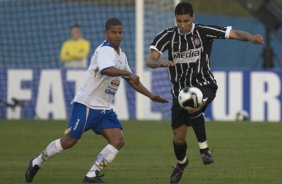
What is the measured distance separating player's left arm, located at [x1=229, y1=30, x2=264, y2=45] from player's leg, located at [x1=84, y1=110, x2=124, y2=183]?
71.9 inches

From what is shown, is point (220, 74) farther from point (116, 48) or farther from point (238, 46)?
point (116, 48)

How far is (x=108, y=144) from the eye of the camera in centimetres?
1234

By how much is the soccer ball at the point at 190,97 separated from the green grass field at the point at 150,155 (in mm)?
1164

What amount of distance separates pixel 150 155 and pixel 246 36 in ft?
14.6

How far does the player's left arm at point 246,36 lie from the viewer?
11.7 m

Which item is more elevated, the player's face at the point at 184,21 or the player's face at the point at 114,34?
the player's face at the point at 184,21

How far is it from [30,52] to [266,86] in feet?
21.6

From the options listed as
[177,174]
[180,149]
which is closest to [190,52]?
[180,149]

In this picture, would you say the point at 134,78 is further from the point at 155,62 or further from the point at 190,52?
the point at 190,52

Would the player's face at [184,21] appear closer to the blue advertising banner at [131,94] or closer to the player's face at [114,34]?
the player's face at [114,34]

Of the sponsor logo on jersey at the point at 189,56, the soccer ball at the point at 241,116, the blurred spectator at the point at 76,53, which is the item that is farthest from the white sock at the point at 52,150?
the blurred spectator at the point at 76,53

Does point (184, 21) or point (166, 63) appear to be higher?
point (184, 21)

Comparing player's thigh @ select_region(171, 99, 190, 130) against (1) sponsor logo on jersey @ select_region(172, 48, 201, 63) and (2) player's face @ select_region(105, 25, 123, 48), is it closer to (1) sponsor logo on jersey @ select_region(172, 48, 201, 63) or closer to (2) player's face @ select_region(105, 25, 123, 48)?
(1) sponsor logo on jersey @ select_region(172, 48, 201, 63)

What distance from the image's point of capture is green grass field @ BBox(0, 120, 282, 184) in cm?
1277
